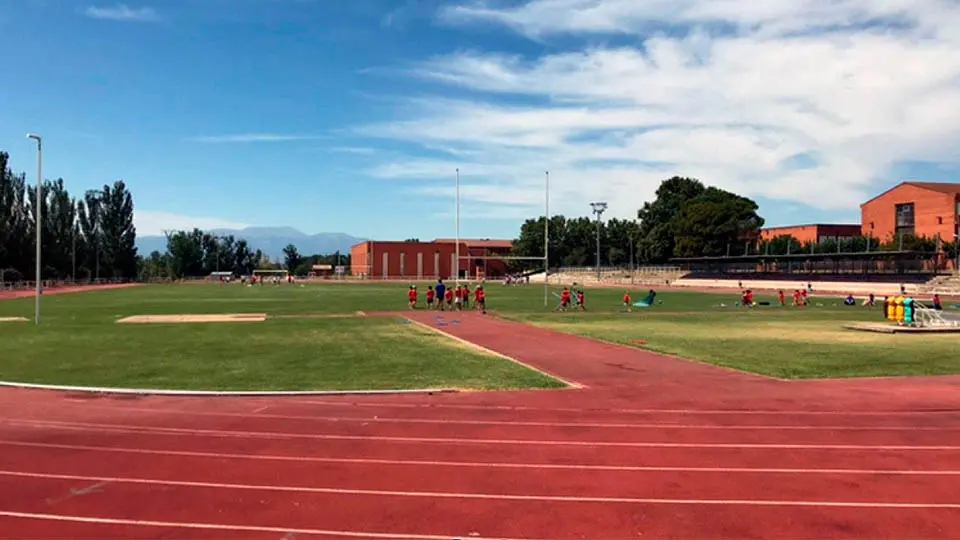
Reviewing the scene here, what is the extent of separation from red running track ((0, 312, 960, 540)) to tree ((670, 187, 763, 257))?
9642cm

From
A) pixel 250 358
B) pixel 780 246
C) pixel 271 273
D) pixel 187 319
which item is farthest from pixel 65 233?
pixel 780 246

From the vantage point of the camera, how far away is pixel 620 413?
11133mm

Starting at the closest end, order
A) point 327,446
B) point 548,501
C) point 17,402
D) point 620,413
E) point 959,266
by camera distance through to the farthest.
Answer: point 548,501, point 327,446, point 620,413, point 17,402, point 959,266

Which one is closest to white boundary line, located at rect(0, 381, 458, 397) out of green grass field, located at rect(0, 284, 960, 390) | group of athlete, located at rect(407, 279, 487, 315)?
green grass field, located at rect(0, 284, 960, 390)

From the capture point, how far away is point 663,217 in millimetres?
122188

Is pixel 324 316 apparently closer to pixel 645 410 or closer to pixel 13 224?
pixel 645 410

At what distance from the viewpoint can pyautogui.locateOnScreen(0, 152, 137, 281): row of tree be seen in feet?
251

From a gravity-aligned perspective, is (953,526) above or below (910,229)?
below

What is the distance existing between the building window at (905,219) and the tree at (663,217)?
99.5 ft

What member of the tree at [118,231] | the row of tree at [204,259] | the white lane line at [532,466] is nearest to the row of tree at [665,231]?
the row of tree at [204,259]

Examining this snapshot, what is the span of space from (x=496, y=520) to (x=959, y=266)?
7545 centimetres

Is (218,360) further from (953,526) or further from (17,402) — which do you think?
(953,526)

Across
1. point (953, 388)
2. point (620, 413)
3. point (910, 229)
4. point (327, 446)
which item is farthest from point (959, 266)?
point (327, 446)

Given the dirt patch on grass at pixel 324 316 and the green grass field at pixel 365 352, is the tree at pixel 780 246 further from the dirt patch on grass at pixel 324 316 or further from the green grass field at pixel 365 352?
the dirt patch on grass at pixel 324 316
